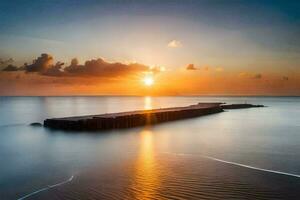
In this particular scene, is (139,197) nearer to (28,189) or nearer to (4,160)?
(28,189)

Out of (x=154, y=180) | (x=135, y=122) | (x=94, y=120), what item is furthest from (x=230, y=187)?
(x=135, y=122)

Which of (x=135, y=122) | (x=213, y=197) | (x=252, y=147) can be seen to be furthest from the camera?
(x=135, y=122)

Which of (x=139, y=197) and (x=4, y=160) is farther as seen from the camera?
(x=4, y=160)

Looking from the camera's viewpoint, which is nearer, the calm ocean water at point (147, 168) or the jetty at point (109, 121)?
the calm ocean water at point (147, 168)

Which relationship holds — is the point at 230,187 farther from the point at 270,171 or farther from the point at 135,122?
the point at 135,122

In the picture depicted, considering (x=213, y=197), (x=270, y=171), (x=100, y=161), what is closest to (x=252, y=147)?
(x=270, y=171)

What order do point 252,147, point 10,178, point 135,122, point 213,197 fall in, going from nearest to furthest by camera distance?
point 213,197 → point 10,178 → point 252,147 → point 135,122

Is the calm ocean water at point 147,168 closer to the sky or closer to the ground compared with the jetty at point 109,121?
closer to the ground

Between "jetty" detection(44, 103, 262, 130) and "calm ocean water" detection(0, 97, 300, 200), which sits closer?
"calm ocean water" detection(0, 97, 300, 200)

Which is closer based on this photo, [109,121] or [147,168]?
[147,168]

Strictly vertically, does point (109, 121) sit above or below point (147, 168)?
above

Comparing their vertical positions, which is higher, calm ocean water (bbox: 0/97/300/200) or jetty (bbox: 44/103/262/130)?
jetty (bbox: 44/103/262/130)
